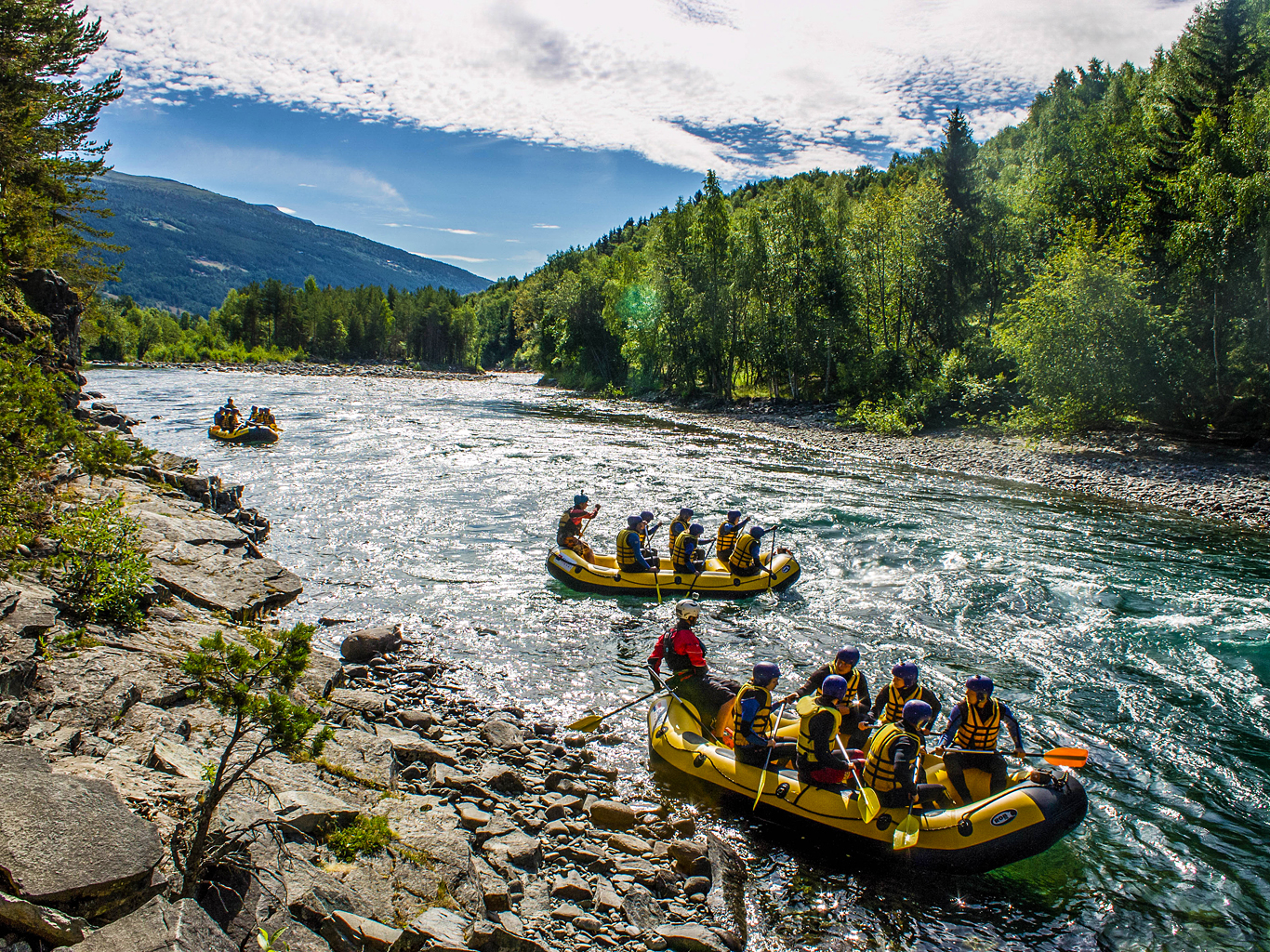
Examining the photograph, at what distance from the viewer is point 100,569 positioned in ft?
24.7

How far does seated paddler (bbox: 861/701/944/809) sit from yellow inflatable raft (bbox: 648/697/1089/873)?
0.54ft

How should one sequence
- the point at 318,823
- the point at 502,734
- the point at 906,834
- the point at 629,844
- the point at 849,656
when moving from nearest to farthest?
the point at 318,823 < the point at 629,844 < the point at 906,834 < the point at 502,734 < the point at 849,656

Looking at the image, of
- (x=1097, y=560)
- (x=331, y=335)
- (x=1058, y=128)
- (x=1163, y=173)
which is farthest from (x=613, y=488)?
(x=331, y=335)

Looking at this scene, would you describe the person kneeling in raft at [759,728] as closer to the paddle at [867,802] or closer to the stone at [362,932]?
the paddle at [867,802]

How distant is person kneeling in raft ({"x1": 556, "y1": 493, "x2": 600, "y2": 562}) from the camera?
47.8 ft

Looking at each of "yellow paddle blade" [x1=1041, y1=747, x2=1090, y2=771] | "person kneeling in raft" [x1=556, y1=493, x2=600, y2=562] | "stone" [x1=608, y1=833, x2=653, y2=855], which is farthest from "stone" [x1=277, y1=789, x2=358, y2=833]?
"person kneeling in raft" [x1=556, y1=493, x2=600, y2=562]

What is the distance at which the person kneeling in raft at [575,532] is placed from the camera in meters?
14.6

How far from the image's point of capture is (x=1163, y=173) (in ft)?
94.1

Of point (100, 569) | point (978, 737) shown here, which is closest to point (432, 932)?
point (100, 569)

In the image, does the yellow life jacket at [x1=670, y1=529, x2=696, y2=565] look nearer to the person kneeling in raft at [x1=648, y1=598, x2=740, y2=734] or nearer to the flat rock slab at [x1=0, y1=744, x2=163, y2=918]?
the person kneeling in raft at [x1=648, y1=598, x2=740, y2=734]

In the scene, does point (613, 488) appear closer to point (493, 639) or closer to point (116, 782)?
point (493, 639)

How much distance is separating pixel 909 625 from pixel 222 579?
1192 centimetres

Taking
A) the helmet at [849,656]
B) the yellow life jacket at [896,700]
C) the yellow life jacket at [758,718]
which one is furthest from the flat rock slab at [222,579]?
the yellow life jacket at [896,700]

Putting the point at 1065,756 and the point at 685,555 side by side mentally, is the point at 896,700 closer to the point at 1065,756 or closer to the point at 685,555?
the point at 1065,756
